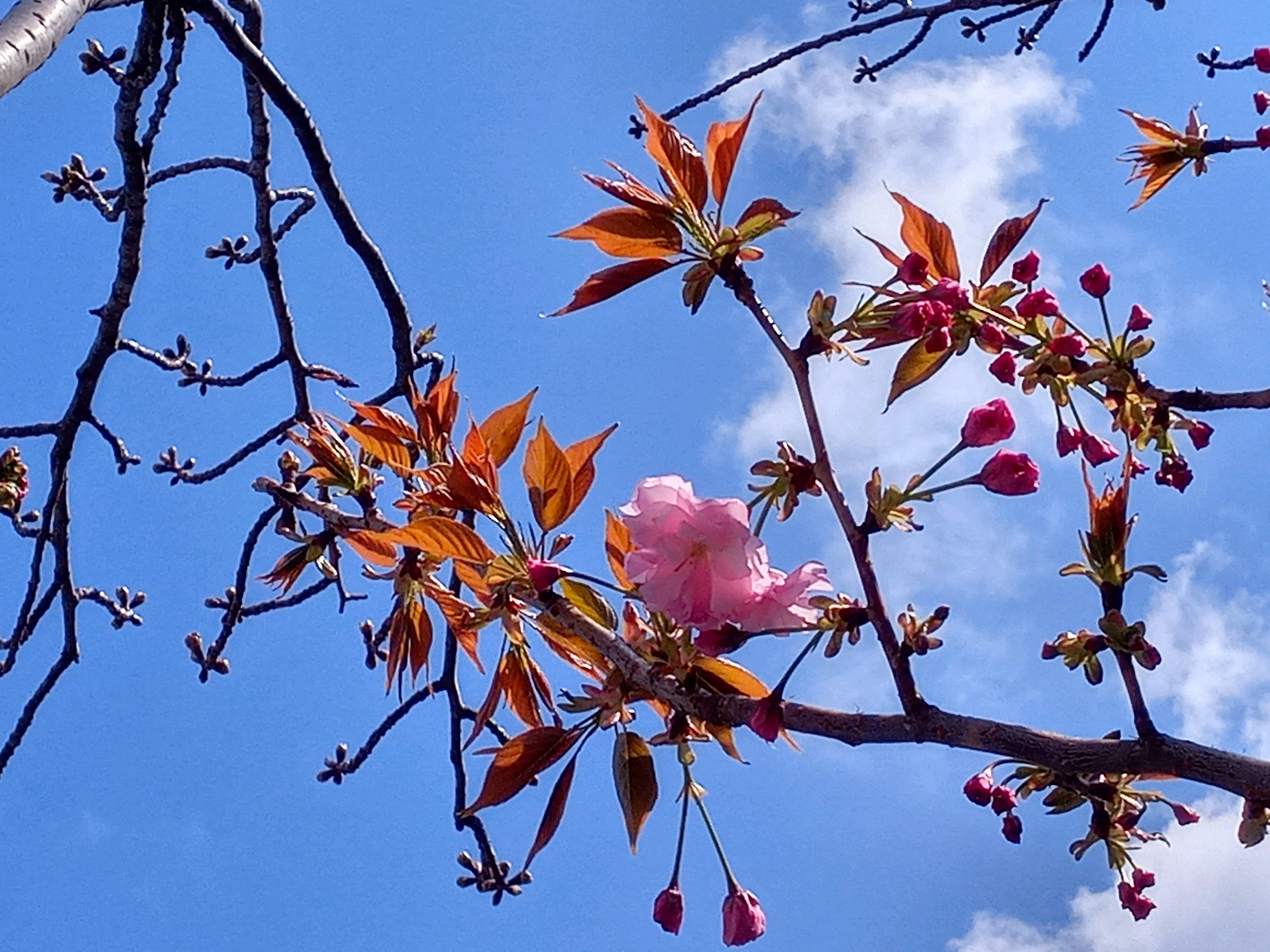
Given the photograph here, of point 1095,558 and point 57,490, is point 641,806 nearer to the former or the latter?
point 1095,558

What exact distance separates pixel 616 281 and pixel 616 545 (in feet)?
1.02

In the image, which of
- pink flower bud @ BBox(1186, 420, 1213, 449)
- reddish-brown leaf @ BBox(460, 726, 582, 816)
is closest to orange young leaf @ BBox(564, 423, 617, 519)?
reddish-brown leaf @ BBox(460, 726, 582, 816)

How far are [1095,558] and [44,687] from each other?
6.61 feet

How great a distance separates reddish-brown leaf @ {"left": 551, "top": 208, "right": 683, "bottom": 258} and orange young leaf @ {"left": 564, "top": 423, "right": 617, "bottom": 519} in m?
0.19

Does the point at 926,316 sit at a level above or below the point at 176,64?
below

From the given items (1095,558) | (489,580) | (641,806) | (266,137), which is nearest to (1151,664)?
(1095,558)

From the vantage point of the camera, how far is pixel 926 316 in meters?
1.04

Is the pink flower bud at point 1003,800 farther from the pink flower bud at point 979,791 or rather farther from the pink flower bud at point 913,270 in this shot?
the pink flower bud at point 913,270

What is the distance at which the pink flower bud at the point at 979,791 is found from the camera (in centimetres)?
104

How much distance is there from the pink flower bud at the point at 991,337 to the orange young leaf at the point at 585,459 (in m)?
0.42

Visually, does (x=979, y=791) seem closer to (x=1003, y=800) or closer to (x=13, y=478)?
(x=1003, y=800)

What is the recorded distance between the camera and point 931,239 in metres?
1.22

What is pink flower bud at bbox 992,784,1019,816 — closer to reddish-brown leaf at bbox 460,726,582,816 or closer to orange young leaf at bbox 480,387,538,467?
reddish-brown leaf at bbox 460,726,582,816

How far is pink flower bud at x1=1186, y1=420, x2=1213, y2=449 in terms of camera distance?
1282 millimetres
